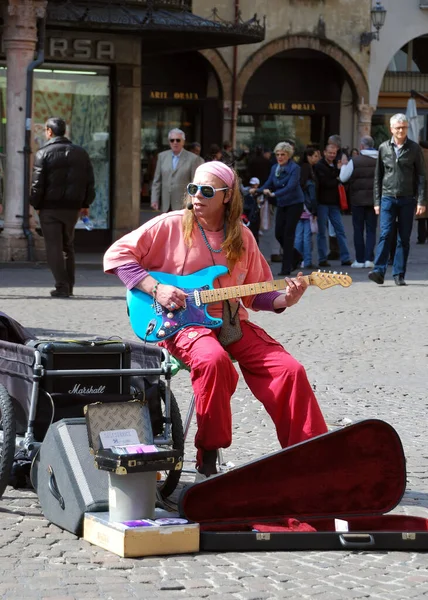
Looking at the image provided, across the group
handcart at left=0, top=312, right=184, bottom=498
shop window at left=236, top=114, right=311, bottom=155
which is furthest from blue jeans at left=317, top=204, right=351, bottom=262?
shop window at left=236, top=114, right=311, bottom=155

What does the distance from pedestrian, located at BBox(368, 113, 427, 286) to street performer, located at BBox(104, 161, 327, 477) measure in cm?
896

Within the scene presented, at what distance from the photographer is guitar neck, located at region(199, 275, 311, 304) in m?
5.94

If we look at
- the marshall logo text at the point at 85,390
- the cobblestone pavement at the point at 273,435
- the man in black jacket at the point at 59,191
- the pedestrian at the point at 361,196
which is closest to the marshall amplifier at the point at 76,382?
the marshall logo text at the point at 85,390

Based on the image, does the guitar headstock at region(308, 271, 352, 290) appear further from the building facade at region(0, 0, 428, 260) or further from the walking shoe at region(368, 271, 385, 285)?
the building facade at region(0, 0, 428, 260)

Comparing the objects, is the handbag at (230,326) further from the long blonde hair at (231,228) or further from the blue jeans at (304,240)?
the blue jeans at (304,240)

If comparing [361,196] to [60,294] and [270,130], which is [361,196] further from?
[270,130]

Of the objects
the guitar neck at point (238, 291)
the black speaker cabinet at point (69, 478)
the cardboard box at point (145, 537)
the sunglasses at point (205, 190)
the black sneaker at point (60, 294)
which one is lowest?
the black sneaker at point (60, 294)

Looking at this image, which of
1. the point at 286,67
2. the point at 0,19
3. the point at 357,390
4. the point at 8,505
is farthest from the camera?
the point at 286,67

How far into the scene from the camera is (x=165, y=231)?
6113 millimetres

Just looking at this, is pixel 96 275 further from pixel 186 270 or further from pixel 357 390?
pixel 186 270

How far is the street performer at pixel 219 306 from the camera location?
221 inches

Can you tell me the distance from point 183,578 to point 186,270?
72.6 inches

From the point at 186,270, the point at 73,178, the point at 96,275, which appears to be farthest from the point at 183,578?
the point at 96,275

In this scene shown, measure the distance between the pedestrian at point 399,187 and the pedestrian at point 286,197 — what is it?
171 cm
